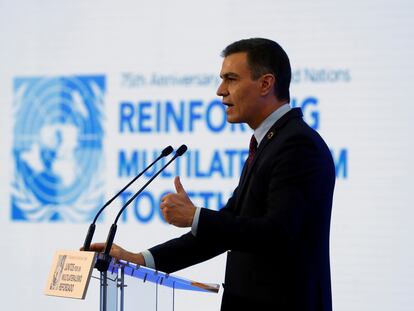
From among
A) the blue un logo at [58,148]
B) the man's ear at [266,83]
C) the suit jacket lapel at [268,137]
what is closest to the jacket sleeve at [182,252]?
A: the suit jacket lapel at [268,137]

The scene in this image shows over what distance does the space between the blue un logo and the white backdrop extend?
10 mm

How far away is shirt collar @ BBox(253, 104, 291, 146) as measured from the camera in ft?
8.94

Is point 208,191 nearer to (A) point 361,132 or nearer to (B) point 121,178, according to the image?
(B) point 121,178

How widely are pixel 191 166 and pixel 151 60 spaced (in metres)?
0.68

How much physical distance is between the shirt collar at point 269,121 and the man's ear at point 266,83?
0.07 metres

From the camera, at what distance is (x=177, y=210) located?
2.41 metres

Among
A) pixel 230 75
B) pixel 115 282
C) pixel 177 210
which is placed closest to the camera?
pixel 177 210

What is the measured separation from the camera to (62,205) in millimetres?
4996

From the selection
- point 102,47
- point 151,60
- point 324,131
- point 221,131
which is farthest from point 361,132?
point 102,47

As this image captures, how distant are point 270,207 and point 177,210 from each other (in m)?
0.28

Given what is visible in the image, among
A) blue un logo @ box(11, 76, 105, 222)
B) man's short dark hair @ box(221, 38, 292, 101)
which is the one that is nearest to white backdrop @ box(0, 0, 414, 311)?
blue un logo @ box(11, 76, 105, 222)

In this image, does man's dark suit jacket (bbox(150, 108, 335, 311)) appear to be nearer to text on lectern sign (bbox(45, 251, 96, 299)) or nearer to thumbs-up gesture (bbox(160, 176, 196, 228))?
thumbs-up gesture (bbox(160, 176, 196, 228))

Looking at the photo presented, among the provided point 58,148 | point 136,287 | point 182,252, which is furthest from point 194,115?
point 136,287

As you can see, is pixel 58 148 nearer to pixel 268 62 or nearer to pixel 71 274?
pixel 268 62
